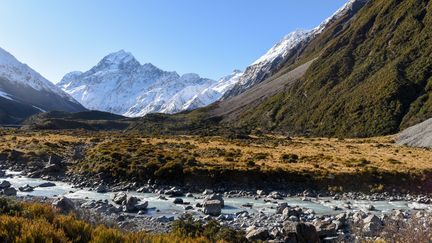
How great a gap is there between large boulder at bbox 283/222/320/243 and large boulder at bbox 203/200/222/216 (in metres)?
7.37

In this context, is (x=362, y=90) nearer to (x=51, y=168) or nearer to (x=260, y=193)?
(x=260, y=193)

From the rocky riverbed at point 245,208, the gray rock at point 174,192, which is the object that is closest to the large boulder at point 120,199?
the rocky riverbed at point 245,208

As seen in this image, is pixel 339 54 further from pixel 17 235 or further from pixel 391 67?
pixel 17 235

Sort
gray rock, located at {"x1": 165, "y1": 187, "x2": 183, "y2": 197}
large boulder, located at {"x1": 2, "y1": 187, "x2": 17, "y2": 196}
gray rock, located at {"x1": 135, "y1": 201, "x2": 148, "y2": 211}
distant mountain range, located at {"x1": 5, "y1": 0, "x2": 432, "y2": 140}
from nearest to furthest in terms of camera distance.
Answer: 1. gray rock, located at {"x1": 135, "y1": 201, "x2": 148, "y2": 211}
2. large boulder, located at {"x1": 2, "y1": 187, "x2": 17, "y2": 196}
3. gray rock, located at {"x1": 165, "y1": 187, "x2": 183, "y2": 197}
4. distant mountain range, located at {"x1": 5, "y1": 0, "x2": 432, "y2": 140}

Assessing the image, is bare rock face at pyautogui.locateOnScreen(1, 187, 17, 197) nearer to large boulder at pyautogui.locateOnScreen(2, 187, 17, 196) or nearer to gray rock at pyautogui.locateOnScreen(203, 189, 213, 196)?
large boulder at pyautogui.locateOnScreen(2, 187, 17, 196)

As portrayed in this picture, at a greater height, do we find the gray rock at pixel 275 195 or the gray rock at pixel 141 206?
the gray rock at pixel 275 195

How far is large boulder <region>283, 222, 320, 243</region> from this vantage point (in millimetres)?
14711

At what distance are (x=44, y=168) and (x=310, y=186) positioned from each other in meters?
24.3

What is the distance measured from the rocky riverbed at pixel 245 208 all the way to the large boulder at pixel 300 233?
0.13ft

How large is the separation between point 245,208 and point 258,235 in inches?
338

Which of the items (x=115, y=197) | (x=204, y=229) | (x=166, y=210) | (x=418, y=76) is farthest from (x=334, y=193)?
(x=418, y=76)

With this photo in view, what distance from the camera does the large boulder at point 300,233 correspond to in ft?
48.3

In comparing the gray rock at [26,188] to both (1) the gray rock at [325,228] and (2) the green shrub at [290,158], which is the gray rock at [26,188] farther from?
(2) the green shrub at [290,158]

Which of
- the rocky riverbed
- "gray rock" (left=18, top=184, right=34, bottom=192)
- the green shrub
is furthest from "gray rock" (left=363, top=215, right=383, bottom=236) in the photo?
the green shrub
